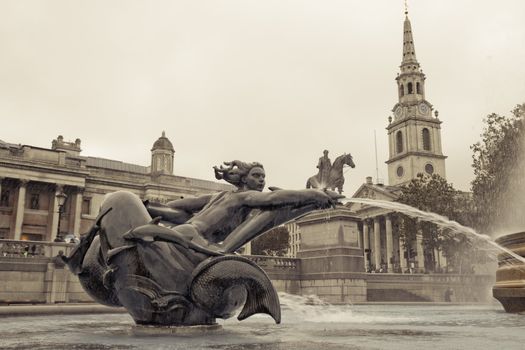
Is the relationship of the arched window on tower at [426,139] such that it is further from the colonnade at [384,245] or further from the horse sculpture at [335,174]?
the horse sculpture at [335,174]

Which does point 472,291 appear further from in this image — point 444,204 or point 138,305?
point 138,305

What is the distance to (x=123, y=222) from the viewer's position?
603 centimetres

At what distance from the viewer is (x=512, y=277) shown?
397 inches

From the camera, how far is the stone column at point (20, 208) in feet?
173

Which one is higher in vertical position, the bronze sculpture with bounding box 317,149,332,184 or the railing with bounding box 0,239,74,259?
the bronze sculpture with bounding box 317,149,332,184

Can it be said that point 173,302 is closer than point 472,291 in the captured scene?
Yes

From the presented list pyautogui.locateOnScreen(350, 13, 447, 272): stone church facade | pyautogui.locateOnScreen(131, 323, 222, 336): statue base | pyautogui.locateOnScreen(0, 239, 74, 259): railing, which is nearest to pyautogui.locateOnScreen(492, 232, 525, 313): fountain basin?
pyautogui.locateOnScreen(131, 323, 222, 336): statue base

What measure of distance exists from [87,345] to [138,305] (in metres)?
1.22

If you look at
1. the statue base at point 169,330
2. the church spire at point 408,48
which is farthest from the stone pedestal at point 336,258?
the church spire at point 408,48

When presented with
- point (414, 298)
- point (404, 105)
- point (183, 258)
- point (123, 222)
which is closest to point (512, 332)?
point (183, 258)

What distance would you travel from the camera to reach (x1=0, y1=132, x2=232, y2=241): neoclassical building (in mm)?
53125

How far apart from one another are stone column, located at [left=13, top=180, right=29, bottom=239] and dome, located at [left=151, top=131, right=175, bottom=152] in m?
18.3

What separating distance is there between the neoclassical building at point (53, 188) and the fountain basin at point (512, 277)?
4696 centimetres

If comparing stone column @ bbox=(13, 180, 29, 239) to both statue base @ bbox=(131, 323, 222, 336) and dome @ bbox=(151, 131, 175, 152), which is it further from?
statue base @ bbox=(131, 323, 222, 336)
